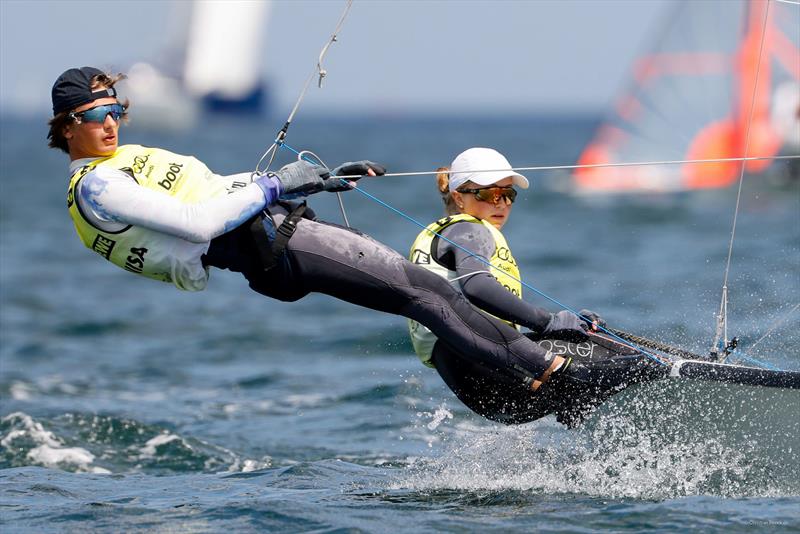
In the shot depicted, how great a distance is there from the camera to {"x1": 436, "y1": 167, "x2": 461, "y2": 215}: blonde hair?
5.49m

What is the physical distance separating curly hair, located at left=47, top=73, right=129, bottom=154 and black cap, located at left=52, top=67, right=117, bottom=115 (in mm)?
20

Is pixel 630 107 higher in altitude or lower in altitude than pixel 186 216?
higher

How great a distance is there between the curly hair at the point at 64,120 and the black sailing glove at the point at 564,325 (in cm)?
189

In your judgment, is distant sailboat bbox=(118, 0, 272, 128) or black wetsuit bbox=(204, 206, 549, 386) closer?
black wetsuit bbox=(204, 206, 549, 386)

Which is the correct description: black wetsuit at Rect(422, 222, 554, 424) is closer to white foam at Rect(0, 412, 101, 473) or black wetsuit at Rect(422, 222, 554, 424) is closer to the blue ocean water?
the blue ocean water

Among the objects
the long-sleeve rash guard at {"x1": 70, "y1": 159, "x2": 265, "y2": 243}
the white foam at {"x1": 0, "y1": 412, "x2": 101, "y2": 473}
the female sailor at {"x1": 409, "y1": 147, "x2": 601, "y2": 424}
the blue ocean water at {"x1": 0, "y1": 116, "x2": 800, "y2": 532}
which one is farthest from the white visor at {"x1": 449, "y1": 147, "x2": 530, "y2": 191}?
the white foam at {"x1": 0, "y1": 412, "x2": 101, "y2": 473}

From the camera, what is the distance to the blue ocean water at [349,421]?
5.05 metres

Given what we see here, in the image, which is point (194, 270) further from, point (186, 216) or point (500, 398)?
point (500, 398)

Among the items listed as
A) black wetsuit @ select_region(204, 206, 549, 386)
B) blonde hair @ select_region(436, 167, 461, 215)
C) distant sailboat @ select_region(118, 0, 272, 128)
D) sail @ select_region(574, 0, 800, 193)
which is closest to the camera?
black wetsuit @ select_region(204, 206, 549, 386)

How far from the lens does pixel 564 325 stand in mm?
5086

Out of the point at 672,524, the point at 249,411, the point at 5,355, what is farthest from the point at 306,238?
the point at 5,355

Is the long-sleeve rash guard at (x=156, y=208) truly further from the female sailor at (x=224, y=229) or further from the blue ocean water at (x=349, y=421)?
the blue ocean water at (x=349, y=421)

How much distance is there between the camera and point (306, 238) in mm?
4914

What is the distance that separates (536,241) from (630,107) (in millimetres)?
3073
